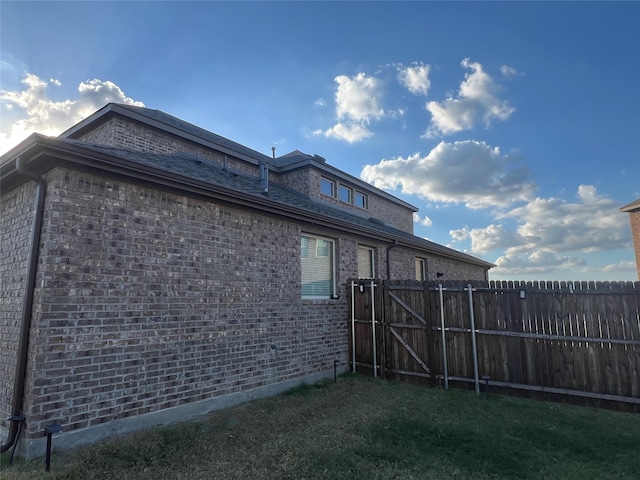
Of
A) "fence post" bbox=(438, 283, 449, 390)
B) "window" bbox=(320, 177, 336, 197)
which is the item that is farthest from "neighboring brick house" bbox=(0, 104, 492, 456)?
"window" bbox=(320, 177, 336, 197)

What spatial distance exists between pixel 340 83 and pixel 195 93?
438cm

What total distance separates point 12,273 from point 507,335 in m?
7.94

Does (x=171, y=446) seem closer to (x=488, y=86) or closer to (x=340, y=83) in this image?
(x=340, y=83)

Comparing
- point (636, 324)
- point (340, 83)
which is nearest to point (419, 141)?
point (340, 83)

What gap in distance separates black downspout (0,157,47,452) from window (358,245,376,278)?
7.25 metres

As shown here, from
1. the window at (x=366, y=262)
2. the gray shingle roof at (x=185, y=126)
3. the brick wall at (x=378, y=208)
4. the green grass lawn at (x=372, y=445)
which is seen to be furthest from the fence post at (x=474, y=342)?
the gray shingle roof at (x=185, y=126)

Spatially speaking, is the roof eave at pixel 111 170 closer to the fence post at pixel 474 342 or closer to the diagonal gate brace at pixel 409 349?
the diagonal gate brace at pixel 409 349

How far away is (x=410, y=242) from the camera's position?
1144cm

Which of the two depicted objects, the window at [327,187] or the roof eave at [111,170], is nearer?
the roof eave at [111,170]

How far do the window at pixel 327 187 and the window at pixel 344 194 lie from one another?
1.25ft

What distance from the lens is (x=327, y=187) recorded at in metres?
13.1

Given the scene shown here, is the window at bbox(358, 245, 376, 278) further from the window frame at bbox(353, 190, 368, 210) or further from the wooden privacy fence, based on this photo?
the window frame at bbox(353, 190, 368, 210)

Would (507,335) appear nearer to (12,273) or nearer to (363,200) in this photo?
(12,273)

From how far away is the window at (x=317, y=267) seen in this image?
25.4ft
